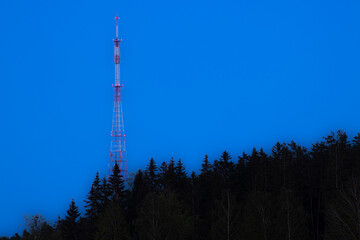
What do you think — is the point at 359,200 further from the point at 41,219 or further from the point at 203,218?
the point at 41,219

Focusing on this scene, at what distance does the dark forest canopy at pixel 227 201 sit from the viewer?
45.1m

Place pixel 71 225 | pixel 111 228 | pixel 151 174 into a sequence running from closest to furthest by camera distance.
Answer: pixel 111 228, pixel 71 225, pixel 151 174

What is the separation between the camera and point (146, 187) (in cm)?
6762

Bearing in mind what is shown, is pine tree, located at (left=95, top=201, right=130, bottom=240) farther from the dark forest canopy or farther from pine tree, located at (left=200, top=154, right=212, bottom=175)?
pine tree, located at (left=200, top=154, right=212, bottom=175)

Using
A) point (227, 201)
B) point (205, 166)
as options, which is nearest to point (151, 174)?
point (205, 166)

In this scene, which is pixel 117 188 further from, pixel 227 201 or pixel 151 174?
pixel 227 201

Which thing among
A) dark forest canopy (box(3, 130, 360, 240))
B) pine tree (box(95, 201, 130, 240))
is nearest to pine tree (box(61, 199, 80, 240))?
dark forest canopy (box(3, 130, 360, 240))

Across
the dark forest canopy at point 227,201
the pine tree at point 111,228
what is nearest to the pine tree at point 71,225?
the dark forest canopy at point 227,201

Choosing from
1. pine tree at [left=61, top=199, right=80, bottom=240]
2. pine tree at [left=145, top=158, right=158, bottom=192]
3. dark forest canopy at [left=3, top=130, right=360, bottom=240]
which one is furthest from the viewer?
pine tree at [left=145, top=158, right=158, bottom=192]

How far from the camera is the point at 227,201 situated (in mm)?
50406

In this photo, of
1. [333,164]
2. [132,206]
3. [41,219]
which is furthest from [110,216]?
[41,219]

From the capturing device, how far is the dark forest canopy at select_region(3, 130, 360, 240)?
45062 millimetres

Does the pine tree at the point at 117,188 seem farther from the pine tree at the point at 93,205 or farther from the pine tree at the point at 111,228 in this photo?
the pine tree at the point at 111,228

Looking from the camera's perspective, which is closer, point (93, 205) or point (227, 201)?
point (227, 201)
